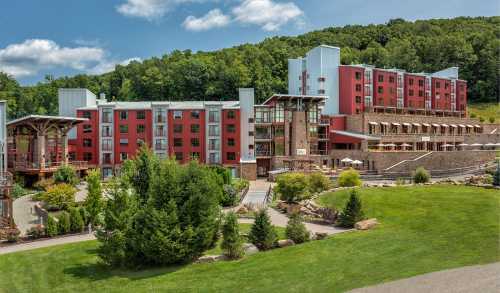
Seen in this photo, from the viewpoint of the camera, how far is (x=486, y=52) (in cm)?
10831

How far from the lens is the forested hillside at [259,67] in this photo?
93.8 meters

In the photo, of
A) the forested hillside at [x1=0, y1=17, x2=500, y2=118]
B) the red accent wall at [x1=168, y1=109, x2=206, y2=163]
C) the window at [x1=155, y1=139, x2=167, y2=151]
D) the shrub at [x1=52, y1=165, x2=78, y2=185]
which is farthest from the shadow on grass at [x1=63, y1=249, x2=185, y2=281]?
the forested hillside at [x1=0, y1=17, x2=500, y2=118]

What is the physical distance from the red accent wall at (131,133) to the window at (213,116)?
871 centimetres

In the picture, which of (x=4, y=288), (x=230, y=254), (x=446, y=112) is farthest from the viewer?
(x=446, y=112)

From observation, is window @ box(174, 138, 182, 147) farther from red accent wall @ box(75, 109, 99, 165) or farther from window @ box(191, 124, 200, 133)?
red accent wall @ box(75, 109, 99, 165)

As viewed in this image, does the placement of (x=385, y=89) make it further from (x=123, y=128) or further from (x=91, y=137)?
(x=91, y=137)

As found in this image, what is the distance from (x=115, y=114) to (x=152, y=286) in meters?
46.6

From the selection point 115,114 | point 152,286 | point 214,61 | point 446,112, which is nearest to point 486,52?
point 446,112

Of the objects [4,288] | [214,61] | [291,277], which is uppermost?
[214,61]

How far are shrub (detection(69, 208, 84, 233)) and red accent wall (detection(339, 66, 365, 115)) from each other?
54.2 meters

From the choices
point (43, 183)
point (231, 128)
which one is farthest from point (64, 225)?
point (231, 128)

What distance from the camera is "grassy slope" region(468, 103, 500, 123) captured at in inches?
3801

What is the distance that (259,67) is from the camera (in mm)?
96125

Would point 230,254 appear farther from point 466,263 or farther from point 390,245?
point 466,263
